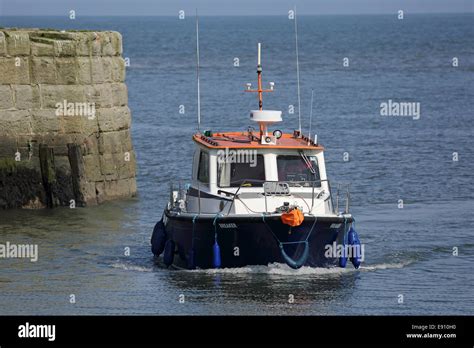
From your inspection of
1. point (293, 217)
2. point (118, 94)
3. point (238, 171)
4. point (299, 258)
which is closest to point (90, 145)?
point (118, 94)

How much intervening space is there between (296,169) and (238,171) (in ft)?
3.66

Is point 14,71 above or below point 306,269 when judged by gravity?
above

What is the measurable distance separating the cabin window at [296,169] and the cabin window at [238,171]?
372 mm

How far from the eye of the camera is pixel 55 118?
33281mm

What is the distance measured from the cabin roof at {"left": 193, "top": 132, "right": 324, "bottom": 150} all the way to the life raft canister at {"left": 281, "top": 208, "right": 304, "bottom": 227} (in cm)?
205

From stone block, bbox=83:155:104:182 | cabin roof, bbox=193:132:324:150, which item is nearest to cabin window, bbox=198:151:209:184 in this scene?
cabin roof, bbox=193:132:324:150

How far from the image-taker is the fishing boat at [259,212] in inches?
997

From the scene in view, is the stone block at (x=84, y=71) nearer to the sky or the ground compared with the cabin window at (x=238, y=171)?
nearer to the sky

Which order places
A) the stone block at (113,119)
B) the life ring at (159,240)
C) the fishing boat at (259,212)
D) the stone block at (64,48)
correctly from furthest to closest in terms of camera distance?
the stone block at (113,119) → the stone block at (64,48) → the life ring at (159,240) → the fishing boat at (259,212)

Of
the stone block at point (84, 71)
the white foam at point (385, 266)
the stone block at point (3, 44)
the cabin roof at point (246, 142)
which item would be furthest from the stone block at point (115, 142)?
the white foam at point (385, 266)

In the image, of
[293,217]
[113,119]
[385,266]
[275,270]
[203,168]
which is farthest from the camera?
[113,119]

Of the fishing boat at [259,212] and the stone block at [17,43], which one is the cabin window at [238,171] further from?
the stone block at [17,43]

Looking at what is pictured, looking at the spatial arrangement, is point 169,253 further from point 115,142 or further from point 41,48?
point 41,48
